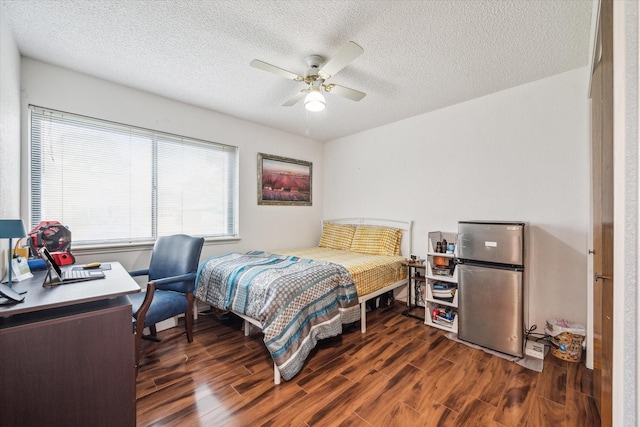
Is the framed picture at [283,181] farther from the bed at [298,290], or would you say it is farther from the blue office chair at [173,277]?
the blue office chair at [173,277]

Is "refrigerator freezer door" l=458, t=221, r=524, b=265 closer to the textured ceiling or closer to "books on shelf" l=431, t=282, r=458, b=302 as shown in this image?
"books on shelf" l=431, t=282, r=458, b=302

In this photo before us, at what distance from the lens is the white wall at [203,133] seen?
2.35 meters

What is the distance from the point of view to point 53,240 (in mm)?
2129

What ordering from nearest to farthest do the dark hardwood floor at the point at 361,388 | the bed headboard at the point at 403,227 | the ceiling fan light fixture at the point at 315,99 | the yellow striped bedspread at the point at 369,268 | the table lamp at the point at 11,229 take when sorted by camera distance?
the table lamp at the point at 11,229
the dark hardwood floor at the point at 361,388
the ceiling fan light fixture at the point at 315,99
the yellow striped bedspread at the point at 369,268
the bed headboard at the point at 403,227

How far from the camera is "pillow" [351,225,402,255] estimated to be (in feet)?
11.8

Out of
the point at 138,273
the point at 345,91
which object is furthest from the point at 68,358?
Answer: the point at 345,91

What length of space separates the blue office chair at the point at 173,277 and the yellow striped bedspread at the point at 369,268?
4.66ft

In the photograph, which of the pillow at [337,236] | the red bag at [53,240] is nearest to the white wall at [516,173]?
the pillow at [337,236]

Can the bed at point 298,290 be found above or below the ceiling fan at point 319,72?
below

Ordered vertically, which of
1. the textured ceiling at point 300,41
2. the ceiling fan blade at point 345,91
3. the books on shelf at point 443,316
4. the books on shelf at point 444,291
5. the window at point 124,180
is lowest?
the books on shelf at point 443,316

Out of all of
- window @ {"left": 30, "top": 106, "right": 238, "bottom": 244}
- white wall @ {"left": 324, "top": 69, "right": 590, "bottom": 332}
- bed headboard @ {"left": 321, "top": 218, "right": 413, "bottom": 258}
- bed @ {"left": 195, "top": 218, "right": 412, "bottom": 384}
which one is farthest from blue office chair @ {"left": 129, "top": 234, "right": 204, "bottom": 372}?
white wall @ {"left": 324, "top": 69, "right": 590, "bottom": 332}

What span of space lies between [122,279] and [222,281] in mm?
922

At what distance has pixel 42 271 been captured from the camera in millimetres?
1948

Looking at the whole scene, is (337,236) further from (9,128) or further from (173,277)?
(9,128)
